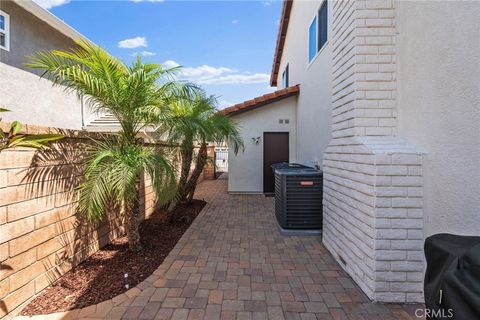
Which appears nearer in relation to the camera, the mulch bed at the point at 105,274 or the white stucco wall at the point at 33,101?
the mulch bed at the point at 105,274

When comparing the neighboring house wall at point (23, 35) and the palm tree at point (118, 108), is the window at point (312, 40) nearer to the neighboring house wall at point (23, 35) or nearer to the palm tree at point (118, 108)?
the palm tree at point (118, 108)

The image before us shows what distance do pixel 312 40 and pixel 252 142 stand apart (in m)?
3.91

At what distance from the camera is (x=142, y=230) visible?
5.25 m

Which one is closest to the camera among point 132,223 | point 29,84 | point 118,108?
point 118,108

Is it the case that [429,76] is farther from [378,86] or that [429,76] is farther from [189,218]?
[189,218]

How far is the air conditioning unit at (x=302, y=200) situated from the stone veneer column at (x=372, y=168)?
3.25 ft

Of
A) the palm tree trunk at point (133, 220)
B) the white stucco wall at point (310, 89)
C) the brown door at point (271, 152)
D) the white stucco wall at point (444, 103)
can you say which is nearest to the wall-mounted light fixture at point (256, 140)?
the brown door at point (271, 152)

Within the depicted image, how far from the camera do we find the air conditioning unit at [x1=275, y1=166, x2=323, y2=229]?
17.4 feet

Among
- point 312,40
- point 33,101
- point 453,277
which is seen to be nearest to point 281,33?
point 312,40

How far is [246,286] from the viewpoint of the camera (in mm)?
3273

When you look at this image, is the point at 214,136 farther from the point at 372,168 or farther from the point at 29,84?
the point at 29,84

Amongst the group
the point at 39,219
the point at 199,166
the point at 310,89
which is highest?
the point at 310,89

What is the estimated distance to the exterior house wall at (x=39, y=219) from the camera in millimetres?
2533

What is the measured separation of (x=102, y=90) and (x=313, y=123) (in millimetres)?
5376
